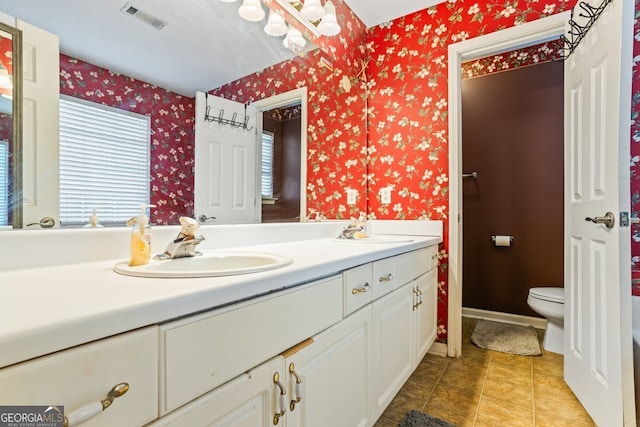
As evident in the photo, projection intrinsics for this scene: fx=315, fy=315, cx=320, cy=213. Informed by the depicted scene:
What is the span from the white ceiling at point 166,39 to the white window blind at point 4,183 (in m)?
0.31

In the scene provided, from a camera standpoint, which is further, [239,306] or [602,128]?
[602,128]

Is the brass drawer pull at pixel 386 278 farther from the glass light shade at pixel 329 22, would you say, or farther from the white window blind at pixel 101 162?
the glass light shade at pixel 329 22

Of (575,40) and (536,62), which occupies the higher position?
(536,62)

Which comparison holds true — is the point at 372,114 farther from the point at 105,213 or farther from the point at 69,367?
the point at 69,367

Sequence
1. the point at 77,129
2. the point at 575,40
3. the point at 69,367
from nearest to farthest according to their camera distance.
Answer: the point at 69,367 < the point at 77,129 < the point at 575,40

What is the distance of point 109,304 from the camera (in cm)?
47

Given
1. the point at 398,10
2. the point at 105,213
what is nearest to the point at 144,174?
the point at 105,213

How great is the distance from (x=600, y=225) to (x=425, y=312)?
2.99ft

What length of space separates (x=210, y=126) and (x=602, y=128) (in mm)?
1641

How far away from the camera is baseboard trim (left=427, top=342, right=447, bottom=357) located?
2.06 m

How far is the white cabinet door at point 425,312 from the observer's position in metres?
1.66

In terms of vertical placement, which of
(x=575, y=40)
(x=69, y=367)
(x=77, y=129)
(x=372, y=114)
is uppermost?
(x=575, y=40)

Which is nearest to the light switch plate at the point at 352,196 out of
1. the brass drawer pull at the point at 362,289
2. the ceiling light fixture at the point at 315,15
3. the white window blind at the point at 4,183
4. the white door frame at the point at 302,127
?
the white door frame at the point at 302,127

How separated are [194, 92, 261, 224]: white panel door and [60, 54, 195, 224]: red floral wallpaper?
0.04m
